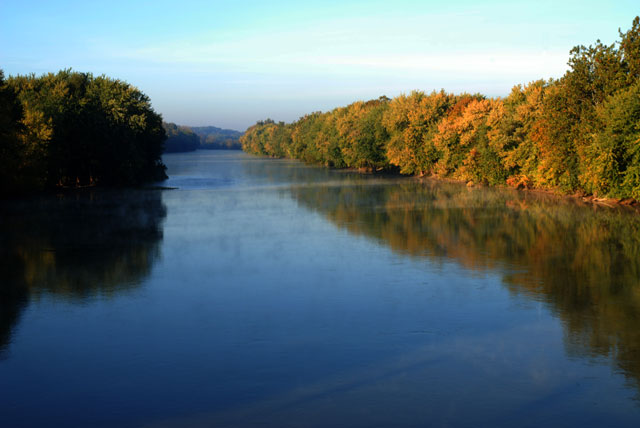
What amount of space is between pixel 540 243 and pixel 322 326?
16.0 m

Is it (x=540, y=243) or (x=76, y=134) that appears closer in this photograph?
(x=540, y=243)

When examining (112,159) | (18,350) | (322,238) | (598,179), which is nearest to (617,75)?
(598,179)

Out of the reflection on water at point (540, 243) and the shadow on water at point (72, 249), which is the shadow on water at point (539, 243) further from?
the shadow on water at point (72, 249)

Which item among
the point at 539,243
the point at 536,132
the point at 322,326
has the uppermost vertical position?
the point at 536,132

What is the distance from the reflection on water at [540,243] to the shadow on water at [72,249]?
1142cm

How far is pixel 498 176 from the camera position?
60.9 m

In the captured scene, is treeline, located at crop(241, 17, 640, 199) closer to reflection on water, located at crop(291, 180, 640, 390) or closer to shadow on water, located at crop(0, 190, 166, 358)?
reflection on water, located at crop(291, 180, 640, 390)

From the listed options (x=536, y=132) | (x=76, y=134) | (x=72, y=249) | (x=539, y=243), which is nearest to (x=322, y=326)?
(x=72, y=249)

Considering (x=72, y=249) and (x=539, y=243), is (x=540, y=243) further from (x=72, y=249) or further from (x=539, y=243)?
(x=72, y=249)

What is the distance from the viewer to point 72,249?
26562 millimetres

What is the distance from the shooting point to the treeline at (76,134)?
1928 inches

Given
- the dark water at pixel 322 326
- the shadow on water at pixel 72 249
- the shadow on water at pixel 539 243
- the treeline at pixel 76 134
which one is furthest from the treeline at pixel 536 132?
the treeline at pixel 76 134

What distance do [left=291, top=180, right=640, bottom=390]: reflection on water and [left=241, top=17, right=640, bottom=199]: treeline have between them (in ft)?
9.43

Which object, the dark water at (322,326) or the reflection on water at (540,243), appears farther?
the reflection on water at (540,243)
